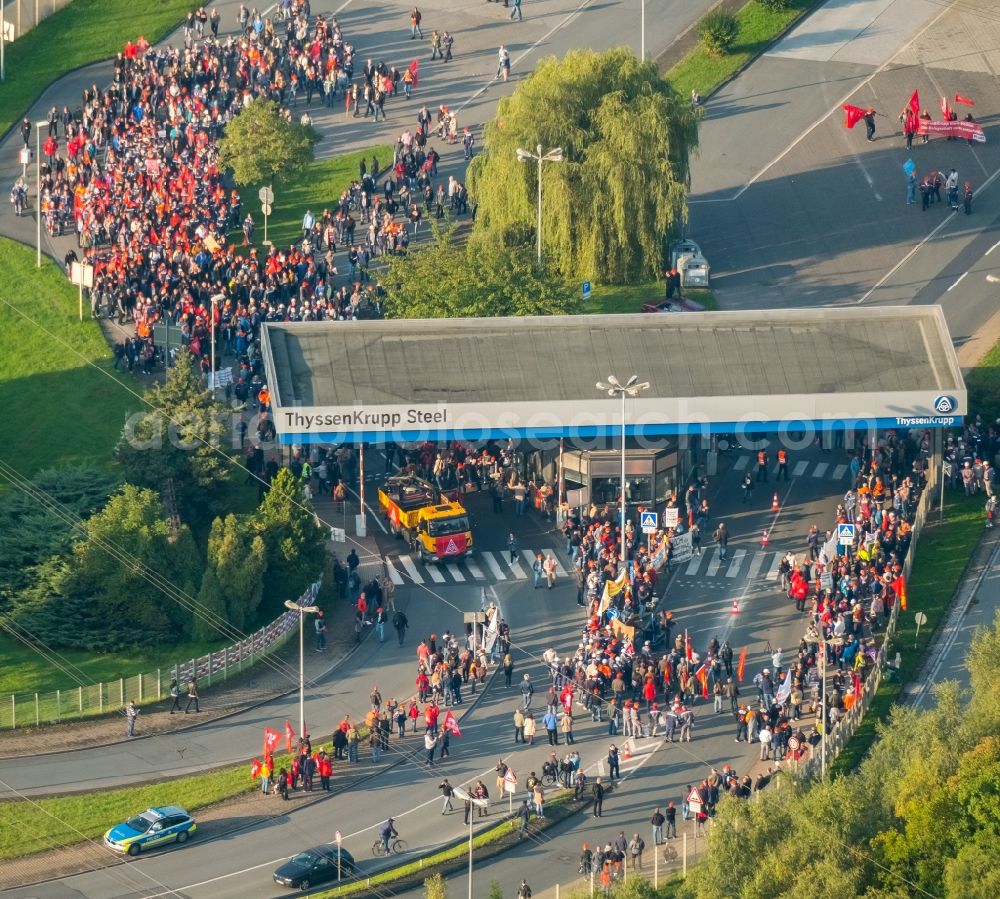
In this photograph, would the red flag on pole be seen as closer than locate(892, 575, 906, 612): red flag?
Result: Yes

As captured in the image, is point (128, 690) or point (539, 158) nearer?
point (128, 690)

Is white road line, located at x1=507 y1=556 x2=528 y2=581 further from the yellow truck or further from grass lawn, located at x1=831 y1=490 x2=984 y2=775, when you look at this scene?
grass lawn, located at x1=831 y1=490 x2=984 y2=775

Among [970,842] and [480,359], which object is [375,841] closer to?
[970,842]

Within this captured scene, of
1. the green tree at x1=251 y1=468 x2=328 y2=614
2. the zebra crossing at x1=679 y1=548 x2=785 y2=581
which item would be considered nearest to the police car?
the green tree at x1=251 y1=468 x2=328 y2=614

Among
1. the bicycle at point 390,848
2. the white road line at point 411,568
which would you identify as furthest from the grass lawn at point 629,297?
the bicycle at point 390,848

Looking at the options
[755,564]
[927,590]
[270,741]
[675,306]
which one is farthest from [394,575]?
[675,306]

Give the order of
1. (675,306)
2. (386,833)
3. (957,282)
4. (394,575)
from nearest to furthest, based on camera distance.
A: (386,833)
(394,575)
(675,306)
(957,282)

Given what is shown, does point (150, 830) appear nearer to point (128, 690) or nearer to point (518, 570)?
point (128, 690)
